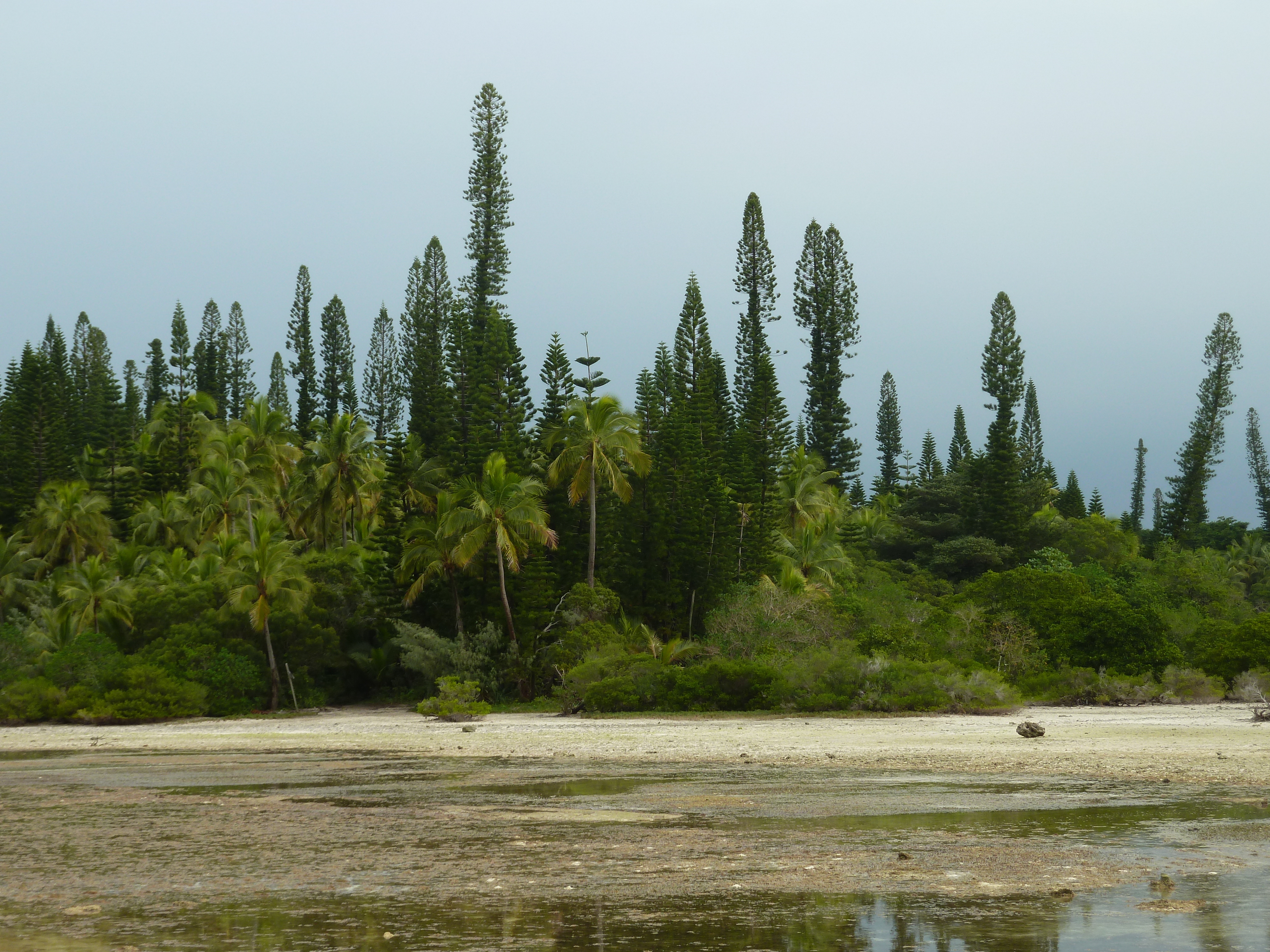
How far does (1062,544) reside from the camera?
5553 centimetres

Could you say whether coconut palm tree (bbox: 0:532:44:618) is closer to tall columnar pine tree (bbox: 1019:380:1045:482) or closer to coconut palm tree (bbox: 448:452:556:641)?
coconut palm tree (bbox: 448:452:556:641)

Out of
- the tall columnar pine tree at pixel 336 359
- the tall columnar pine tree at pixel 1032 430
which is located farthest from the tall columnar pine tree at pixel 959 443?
the tall columnar pine tree at pixel 336 359

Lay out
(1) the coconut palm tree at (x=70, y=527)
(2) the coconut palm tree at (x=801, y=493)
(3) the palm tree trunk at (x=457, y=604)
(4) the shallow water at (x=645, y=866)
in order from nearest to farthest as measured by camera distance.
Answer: (4) the shallow water at (x=645, y=866) → (3) the palm tree trunk at (x=457, y=604) → (1) the coconut palm tree at (x=70, y=527) → (2) the coconut palm tree at (x=801, y=493)

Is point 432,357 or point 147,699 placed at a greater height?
point 432,357

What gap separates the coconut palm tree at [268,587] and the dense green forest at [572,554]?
128 mm

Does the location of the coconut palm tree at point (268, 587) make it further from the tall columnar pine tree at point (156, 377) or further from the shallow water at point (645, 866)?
the tall columnar pine tree at point (156, 377)

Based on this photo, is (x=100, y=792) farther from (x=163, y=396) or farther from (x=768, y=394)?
(x=163, y=396)

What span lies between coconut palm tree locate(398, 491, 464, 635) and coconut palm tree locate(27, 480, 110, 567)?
19257 millimetres

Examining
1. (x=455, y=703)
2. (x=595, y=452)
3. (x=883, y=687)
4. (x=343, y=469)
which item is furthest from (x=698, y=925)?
(x=343, y=469)

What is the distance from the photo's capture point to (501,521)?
33031 mm

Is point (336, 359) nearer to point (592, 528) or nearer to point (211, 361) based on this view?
point (211, 361)

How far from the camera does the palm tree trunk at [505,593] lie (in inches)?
1315

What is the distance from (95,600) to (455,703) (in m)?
12.7

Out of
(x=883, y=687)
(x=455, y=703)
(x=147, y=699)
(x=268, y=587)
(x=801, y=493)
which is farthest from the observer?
(x=801, y=493)
